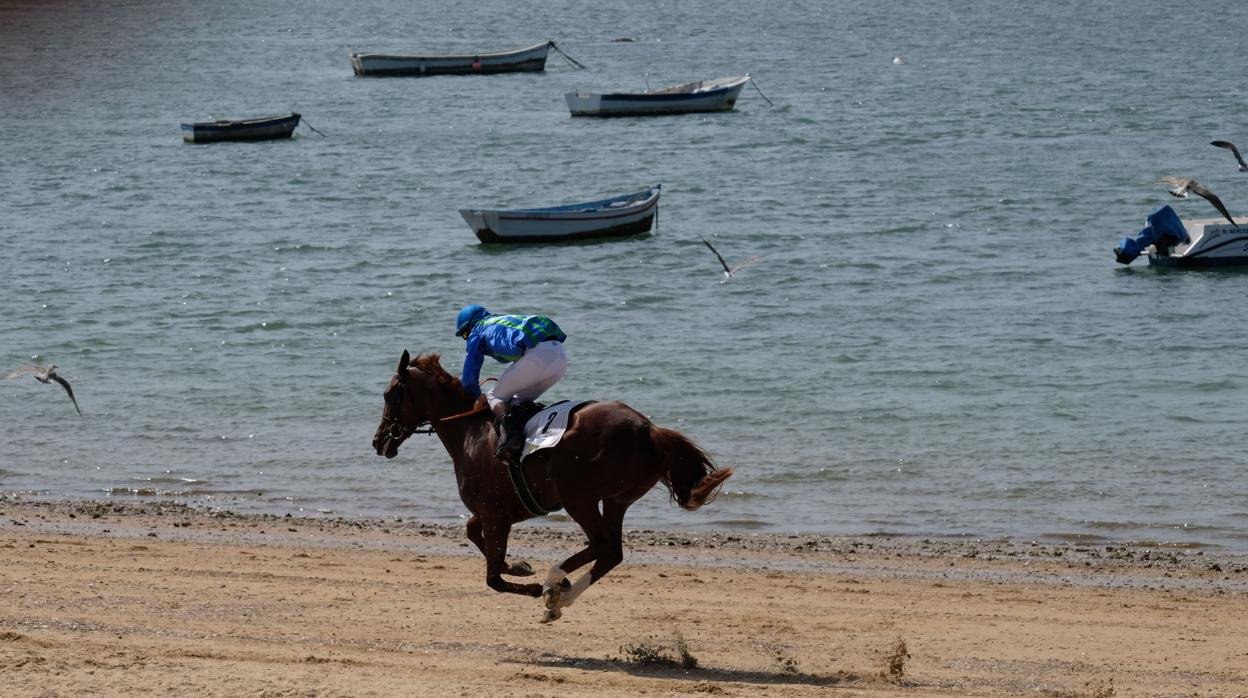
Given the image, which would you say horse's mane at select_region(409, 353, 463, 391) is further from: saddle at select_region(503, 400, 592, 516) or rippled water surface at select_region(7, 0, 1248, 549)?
rippled water surface at select_region(7, 0, 1248, 549)

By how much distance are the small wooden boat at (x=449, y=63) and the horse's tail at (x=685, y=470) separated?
65703 millimetres

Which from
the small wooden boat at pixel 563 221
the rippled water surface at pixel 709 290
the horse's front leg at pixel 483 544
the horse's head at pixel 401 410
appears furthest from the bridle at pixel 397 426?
the small wooden boat at pixel 563 221

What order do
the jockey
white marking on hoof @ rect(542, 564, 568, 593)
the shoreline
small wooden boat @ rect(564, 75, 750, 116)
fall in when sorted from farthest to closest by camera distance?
small wooden boat @ rect(564, 75, 750, 116) → the shoreline → the jockey → white marking on hoof @ rect(542, 564, 568, 593)

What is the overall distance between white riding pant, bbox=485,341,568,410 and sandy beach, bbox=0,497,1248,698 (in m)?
1.61

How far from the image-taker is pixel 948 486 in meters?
17.4

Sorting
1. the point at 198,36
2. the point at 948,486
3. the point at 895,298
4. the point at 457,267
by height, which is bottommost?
the point at 198,36

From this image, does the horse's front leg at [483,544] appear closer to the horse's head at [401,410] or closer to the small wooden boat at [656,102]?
the horse's head at [401,410]

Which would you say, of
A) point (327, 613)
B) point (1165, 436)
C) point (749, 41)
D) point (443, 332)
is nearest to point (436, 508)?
point (327, 613)

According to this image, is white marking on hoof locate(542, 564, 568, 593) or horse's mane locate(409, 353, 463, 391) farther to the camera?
horse's mane locate(409, 353, 463, 391)

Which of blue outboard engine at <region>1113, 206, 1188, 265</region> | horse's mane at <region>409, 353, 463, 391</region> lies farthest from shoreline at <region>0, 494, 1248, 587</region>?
blue outboard engine at <region>1113, 206, 1188, 265</region>

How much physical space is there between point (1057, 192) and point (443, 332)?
59.5 ft

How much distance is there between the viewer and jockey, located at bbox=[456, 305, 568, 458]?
36.4 ft

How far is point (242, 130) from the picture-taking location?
180ft

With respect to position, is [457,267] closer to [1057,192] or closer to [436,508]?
[1057,192]
